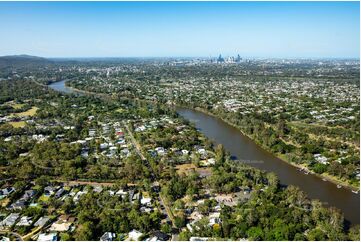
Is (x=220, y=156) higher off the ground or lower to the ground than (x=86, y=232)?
higher

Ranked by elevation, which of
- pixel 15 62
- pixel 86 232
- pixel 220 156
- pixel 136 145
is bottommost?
pixel 86 232

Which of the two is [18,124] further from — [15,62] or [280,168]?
[15,62]

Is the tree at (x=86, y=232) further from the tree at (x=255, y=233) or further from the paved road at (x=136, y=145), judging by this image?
the paved road at (x=136, y=145)

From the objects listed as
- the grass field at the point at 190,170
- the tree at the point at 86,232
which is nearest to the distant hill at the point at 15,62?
the grass field at the point at 190,170

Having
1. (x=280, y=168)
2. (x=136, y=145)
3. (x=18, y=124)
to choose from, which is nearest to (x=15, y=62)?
(x=18, y=124)

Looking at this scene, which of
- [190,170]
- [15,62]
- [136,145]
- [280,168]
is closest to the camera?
[190,170]

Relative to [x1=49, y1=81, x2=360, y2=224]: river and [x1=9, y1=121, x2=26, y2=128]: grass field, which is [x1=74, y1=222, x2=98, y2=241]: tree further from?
[x1=9, y1=121, x2=26, y2=128]: grass field

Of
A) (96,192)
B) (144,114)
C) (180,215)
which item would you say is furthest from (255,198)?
(144,114)

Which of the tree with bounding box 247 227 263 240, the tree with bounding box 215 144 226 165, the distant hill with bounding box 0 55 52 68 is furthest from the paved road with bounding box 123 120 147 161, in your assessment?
the distant hill with bounding box 0 55 52 68

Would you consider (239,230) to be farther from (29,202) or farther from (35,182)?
(35,182)
